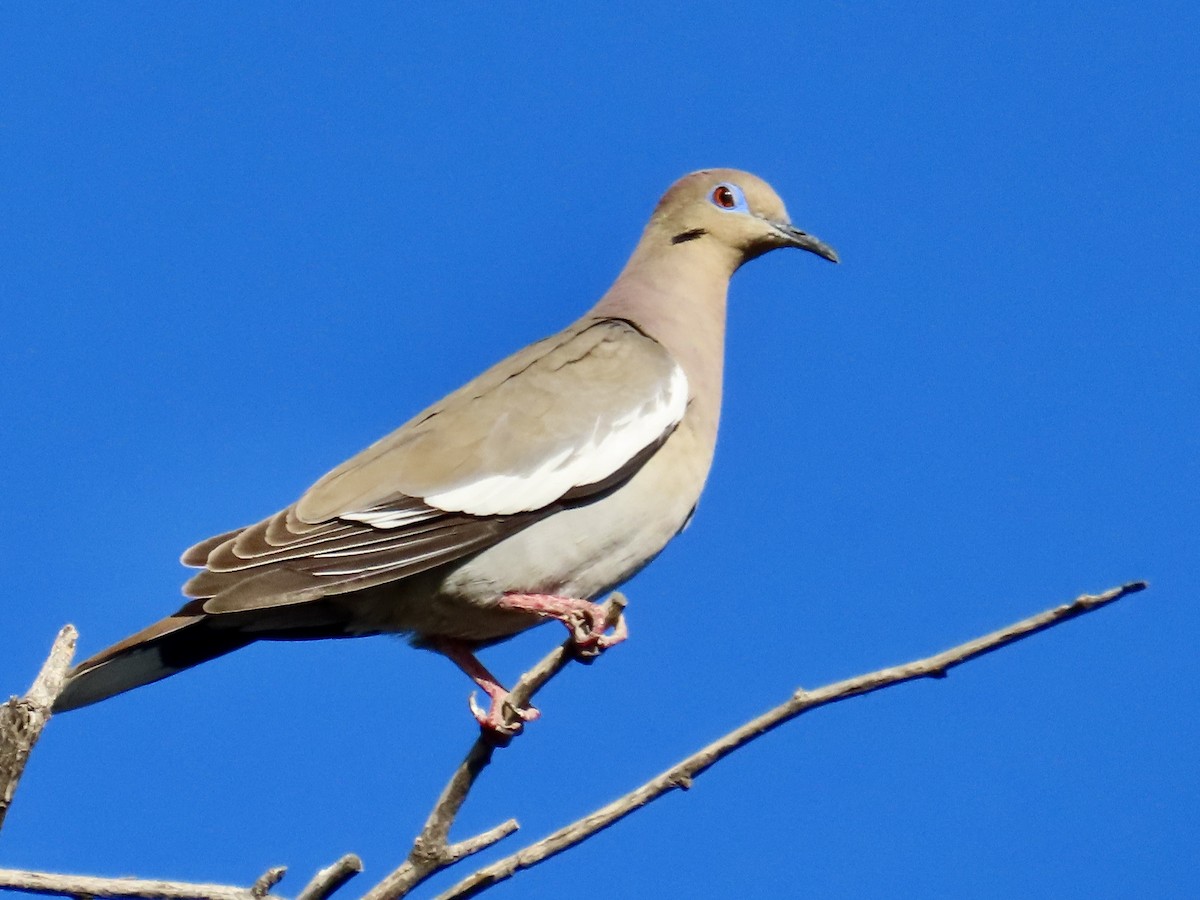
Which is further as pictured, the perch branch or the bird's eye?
the bird's eye

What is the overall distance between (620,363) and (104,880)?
7.84ft

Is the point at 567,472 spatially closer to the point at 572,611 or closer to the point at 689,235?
the point at 572,611

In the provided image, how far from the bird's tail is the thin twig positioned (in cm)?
111

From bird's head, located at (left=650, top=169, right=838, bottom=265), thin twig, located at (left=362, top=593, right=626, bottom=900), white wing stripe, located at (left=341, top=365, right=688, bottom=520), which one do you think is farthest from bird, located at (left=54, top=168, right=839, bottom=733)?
bird's head, located at (left=650, top=169, right=838, bottom=265)

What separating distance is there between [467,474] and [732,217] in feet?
5.77

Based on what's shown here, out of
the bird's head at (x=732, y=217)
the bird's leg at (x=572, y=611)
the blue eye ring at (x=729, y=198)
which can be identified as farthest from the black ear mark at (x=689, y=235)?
the bird's leg at (x=572, y=611)

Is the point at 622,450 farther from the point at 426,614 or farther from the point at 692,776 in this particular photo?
the point at 692,776

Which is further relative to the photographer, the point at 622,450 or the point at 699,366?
the point at 699,366

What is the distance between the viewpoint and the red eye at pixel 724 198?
5727 millimetres

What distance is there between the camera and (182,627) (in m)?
4.17

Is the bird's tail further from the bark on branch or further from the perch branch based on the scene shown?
the perch branch

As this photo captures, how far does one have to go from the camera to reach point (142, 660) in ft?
13.6

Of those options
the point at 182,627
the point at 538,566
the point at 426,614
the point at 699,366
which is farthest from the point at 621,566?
the point at 182,627

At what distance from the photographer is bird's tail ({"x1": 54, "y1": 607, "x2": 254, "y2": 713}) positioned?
406 centimetres
